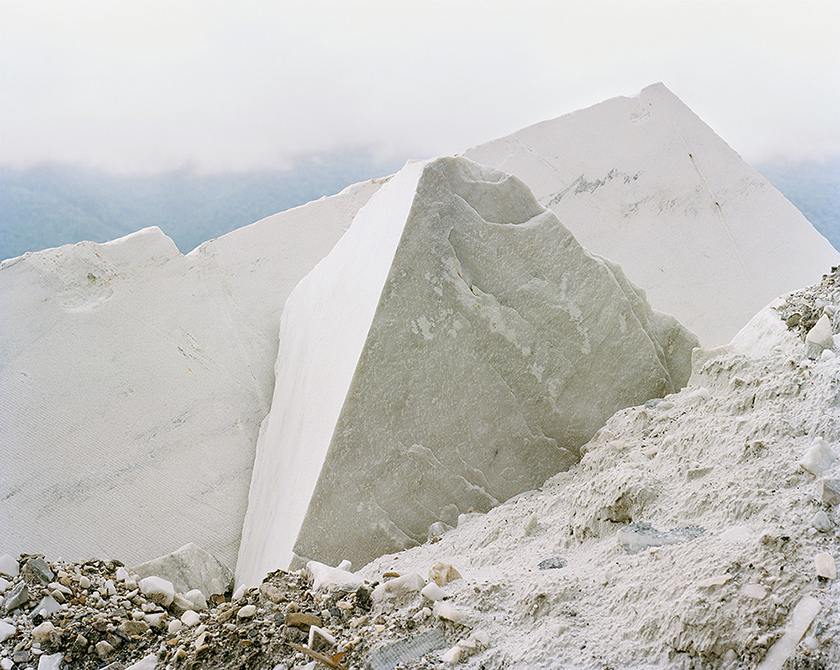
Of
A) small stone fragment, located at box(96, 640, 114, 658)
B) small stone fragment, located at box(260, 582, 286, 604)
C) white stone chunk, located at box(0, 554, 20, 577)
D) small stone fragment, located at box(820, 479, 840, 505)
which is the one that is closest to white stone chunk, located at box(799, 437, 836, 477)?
small stone fragment, located at box(820, 479, 840, 505)

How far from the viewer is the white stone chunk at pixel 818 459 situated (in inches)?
36.8

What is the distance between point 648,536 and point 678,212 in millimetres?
2118

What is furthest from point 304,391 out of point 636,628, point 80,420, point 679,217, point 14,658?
point 679,217

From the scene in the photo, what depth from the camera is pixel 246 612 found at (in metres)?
1.00

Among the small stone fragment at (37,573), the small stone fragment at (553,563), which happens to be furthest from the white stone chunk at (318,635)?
the small stone fragment at (37,573)

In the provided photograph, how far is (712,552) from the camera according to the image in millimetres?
885

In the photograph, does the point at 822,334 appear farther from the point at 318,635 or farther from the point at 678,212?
the point at 678,212

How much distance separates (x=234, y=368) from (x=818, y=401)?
171 centimetres

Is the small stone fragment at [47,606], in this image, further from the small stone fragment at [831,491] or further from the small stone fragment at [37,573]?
the small stone fragment at [831,491]

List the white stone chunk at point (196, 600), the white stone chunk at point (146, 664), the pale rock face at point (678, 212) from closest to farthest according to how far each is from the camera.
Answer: the white stone chunk at point (146, 664), the white stone chunk at point (196, 600), the pale rock face at point (678, 212)

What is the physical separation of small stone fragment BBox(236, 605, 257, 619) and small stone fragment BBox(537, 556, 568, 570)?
0.44 m

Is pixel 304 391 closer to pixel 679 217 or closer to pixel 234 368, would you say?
pixel 234 368

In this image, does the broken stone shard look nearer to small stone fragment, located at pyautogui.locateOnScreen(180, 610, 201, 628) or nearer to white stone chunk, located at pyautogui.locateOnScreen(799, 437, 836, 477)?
white stone chunk, located at pyautogui.locateOnScreen(799, 437, 836, 477)

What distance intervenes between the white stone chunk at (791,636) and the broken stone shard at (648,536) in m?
0.20
